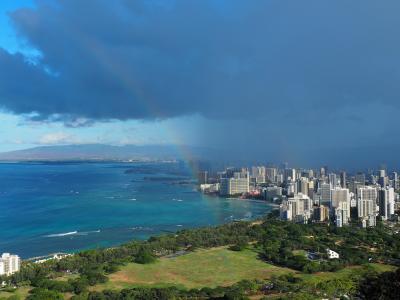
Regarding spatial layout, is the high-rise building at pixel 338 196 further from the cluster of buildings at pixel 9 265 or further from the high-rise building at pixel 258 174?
the cluster of buildings at pixel 9 265

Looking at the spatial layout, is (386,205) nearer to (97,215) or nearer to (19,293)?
(97,215)

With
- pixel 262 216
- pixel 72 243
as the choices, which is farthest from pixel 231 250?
pixel 262 216

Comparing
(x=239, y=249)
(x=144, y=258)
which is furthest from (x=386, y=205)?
(x=144, y=258)

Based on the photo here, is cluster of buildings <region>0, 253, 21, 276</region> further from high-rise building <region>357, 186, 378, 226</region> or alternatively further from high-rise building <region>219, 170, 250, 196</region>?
high-rise building <region>219, 170, 250, 196</region>

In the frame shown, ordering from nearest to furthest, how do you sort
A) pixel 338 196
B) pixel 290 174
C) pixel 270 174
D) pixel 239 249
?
pixel 239 249 < pixel 338 196 < pixel 290 174 < pixel 270 174

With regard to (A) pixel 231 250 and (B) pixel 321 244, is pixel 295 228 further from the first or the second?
(A) pixel 231 250

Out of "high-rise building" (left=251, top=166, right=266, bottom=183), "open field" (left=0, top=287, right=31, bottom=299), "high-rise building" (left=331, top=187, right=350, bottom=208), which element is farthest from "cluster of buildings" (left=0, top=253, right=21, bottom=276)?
"high-rise building" (left=251, top=166, right=266, bottom=183)
